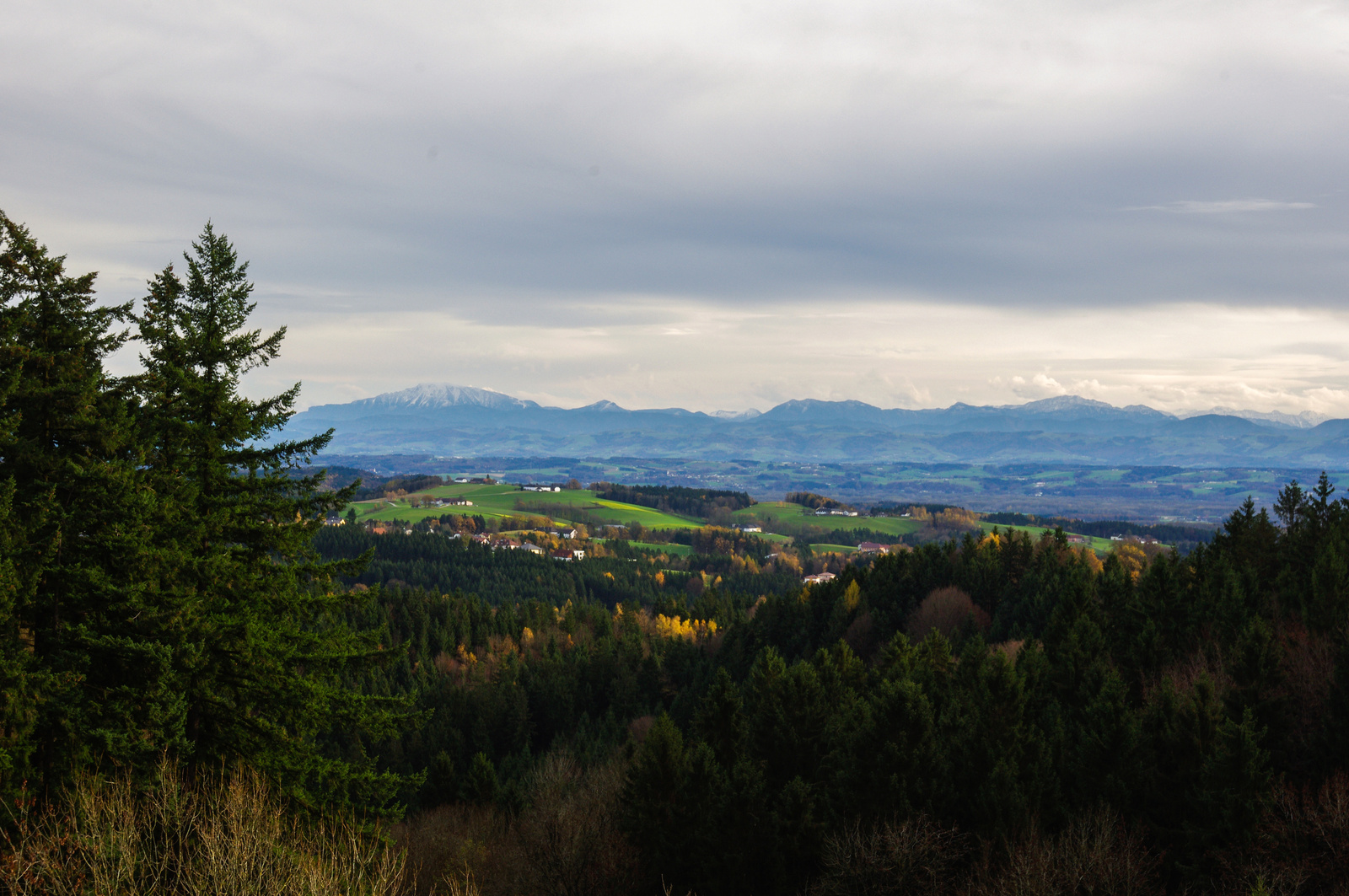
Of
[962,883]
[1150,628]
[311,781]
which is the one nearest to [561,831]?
[311,781]

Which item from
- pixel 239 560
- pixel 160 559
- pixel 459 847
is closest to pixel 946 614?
pixel 459 847

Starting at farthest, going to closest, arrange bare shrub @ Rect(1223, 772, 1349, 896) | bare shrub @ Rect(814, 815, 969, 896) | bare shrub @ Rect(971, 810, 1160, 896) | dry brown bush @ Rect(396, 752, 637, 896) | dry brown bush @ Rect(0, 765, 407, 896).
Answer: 1. dry brown bush @ Rect(396, 752, 637, 896)
2. bare shrub @ Rect(814, 815, 969, 896)
3. bare shrub @ Rect(971, 810, 1160, 896)
4. bare shrub @ Rect(1223, 772, 1349, 896)
5. dry brown bush @ Rect(0, 765, 407, 896)

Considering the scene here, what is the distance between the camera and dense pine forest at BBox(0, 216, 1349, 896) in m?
17.2

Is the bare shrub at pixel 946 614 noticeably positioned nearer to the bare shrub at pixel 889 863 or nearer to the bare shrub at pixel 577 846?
the bare shrub at pixel 577 846

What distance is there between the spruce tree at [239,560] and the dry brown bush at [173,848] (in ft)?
5.25

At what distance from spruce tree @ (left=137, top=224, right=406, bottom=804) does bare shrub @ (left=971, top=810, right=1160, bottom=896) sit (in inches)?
675

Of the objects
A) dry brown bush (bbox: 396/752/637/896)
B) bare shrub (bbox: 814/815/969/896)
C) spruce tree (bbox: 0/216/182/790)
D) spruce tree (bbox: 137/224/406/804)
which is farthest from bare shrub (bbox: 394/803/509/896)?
bare shrub (bbox: 814/815/969/896)

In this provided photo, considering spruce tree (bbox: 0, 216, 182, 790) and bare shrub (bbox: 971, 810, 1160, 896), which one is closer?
spruce tree (bbox: 0, 216, 182, 790)

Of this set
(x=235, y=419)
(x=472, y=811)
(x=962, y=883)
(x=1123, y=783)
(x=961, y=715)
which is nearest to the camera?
(x=235, y=419)

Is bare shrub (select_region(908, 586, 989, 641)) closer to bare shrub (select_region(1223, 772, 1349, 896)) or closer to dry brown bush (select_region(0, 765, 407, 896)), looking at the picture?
A: bare shrub (select_region(1223, 772, 1349, 896))


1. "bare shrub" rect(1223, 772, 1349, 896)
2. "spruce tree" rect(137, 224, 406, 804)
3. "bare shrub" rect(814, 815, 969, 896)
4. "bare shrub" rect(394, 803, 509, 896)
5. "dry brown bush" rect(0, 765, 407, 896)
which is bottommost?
"bare shrub" rect(394, 803, 509, 896)

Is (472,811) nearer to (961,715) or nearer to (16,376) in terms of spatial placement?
(961,715)

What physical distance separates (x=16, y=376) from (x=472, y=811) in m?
38.3

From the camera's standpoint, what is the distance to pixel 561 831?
30.0 meters
